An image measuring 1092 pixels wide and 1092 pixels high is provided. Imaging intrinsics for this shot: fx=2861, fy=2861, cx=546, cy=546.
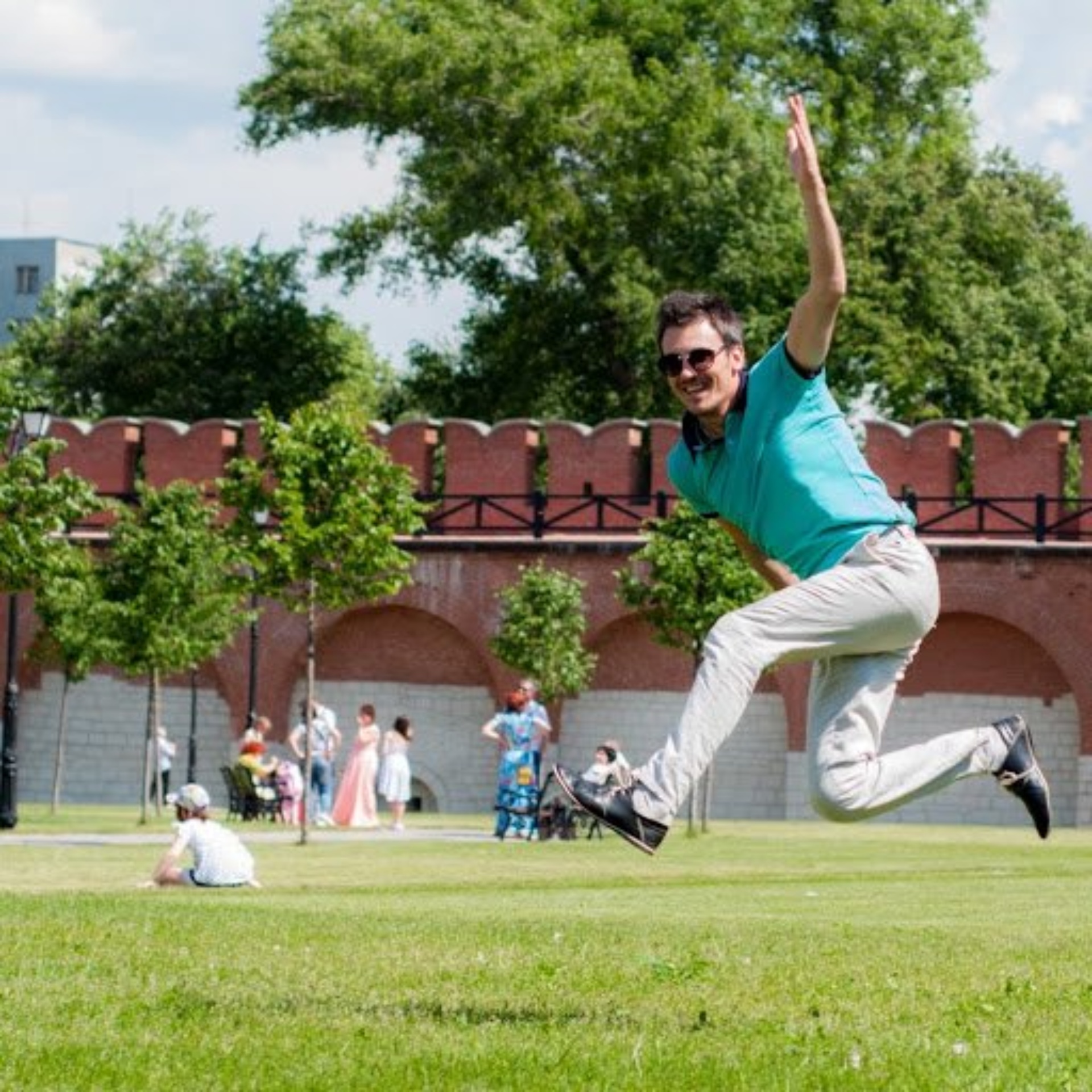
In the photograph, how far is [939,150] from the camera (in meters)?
60.4

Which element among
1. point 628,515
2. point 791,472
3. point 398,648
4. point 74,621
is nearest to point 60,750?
point 74,621

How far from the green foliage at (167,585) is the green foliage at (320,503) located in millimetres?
6307

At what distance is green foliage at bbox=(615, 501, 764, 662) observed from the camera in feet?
Answer: 121

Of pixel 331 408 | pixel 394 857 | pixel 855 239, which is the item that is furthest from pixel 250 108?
pixel 394 857

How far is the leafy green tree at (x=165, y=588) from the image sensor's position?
40031 millimetres

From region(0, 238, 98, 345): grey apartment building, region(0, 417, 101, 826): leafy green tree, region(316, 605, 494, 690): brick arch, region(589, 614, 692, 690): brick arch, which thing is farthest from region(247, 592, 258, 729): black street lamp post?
region(0, 238, 98, 345): grey apartment building

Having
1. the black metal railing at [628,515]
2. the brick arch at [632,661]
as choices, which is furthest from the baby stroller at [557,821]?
the brick arch at [632,661]

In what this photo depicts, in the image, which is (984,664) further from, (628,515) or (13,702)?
(13,702)

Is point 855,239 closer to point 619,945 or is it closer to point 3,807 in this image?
point 3,807

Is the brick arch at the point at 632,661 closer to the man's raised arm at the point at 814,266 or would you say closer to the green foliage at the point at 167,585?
the green foliage at the point at 167,585

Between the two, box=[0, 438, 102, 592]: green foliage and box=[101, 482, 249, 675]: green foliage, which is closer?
box=[0, 438, 102, 592]: green foliage

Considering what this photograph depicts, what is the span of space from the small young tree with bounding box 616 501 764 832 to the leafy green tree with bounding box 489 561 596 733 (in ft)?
25.9

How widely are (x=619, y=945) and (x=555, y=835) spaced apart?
22.8 meters

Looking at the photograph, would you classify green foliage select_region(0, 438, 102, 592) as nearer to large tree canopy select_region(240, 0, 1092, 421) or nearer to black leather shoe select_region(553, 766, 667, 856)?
large tree canopy select_region(240, 0, 1092, 421)
